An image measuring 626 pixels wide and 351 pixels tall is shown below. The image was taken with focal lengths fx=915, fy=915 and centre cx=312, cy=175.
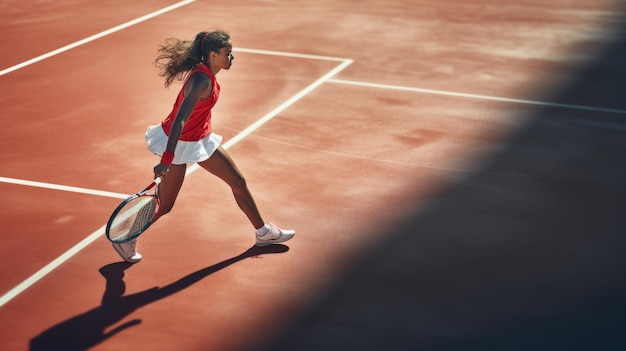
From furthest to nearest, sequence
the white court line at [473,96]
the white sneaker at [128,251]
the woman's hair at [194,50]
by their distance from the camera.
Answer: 1. the white court line at [473,96]
2. the white sneaker at [128,251]
3. the woman's hair at [194,50]

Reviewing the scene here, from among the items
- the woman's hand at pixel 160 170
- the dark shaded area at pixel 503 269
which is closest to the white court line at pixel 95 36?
the woman's hand at pixel 160 170

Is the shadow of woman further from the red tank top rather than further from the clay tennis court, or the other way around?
the red tank top

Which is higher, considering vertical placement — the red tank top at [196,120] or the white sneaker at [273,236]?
the red tank top at [196,120]

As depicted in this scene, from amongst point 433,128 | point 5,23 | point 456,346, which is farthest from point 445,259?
point 5,23

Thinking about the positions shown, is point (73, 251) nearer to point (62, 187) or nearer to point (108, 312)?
point (108, 312)

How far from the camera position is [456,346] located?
7.02m

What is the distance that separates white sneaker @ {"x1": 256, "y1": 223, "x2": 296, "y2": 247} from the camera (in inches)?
334

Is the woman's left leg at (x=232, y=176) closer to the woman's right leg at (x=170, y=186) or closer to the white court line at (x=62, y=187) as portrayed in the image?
the woman's right leg at (x=170, y=186)

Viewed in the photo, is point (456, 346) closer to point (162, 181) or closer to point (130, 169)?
point (162, 181)

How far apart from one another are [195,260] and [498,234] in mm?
2897

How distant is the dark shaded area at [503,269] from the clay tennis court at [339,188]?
2cm

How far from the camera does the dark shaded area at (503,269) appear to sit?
23.5 feet

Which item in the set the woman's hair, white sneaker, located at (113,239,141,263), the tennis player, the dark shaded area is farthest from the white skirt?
the dark shaded area

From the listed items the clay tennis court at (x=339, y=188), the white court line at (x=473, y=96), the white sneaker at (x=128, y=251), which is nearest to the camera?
the clay tennis court at (x=339, y=188)
